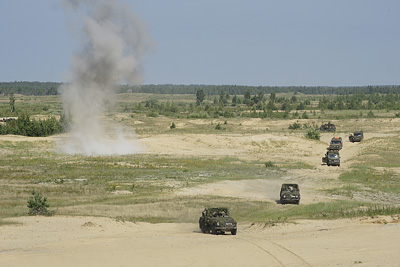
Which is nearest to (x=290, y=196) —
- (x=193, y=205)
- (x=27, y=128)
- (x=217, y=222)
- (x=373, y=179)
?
(x=193, y=205)

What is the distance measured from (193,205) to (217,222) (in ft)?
34.9

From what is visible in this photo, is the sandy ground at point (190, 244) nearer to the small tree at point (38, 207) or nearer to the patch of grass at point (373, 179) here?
the small tree at point (38, 207)

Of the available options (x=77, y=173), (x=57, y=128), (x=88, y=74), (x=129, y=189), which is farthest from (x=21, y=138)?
(x=129, y=189)

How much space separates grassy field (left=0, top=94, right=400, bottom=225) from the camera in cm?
3953

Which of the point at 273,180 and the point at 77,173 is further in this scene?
the point at 77,173

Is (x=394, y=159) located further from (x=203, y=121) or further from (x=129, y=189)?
(x=203, y=121)

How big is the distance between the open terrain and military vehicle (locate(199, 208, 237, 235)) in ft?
1.73

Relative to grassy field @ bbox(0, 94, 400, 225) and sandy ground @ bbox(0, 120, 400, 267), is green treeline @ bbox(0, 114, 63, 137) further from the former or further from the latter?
sandy ground @ bbox(0, 120, 400, 267)

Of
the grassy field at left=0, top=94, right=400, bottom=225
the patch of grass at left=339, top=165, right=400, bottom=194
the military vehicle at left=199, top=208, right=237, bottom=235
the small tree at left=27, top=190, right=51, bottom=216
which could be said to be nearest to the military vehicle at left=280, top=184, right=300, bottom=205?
the grassy field at left=0, top=94, right=400, bottom=225

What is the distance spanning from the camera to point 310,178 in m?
60.9

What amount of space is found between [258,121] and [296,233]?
12485 centimetres

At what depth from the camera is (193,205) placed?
4278cm

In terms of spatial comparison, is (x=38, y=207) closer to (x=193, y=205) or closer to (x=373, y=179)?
(x=193, y=205)

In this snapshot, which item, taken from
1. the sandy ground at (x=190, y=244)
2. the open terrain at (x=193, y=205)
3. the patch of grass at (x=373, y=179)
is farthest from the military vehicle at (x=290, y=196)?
the patch of grass at (x=373, y=179)
